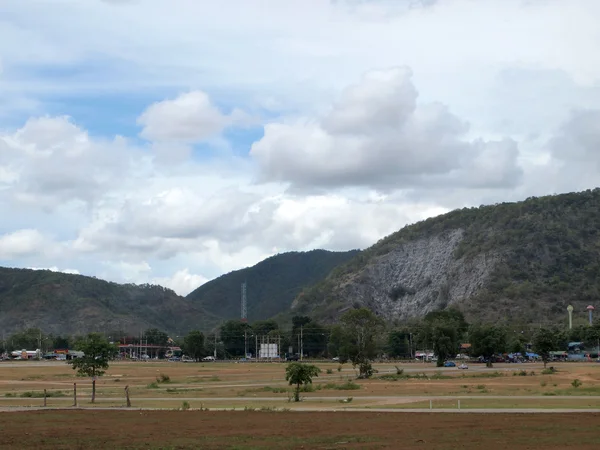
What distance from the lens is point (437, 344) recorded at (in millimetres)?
126438

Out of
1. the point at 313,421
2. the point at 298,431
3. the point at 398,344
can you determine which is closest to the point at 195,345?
the point at 398,344

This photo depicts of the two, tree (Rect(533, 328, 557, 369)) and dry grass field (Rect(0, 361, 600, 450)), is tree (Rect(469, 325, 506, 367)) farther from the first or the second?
dry grass field (Rect(0, 361, 600, 450))

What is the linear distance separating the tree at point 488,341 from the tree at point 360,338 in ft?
140

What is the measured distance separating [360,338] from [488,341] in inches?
1843

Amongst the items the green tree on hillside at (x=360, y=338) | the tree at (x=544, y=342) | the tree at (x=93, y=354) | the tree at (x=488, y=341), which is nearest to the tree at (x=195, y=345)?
the tree at (x=488, y=341)

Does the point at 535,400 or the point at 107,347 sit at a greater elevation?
the point at 107,347

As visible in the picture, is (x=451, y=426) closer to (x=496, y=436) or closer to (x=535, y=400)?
(x=496, y=436)

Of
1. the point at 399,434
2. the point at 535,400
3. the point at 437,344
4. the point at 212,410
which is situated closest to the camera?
the point at 399,434

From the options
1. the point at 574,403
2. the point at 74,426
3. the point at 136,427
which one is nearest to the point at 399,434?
the point at 136,427

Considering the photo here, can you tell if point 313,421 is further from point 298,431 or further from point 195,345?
point 195,345

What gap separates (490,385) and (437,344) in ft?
185

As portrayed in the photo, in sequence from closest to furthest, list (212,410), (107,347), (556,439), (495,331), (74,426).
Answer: (556,439) → (74,426) → (212,410) → (107,347) → (495,331)

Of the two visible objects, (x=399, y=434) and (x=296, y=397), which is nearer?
(x=399, y=434)

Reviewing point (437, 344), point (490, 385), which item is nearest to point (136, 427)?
point (490, 385)
